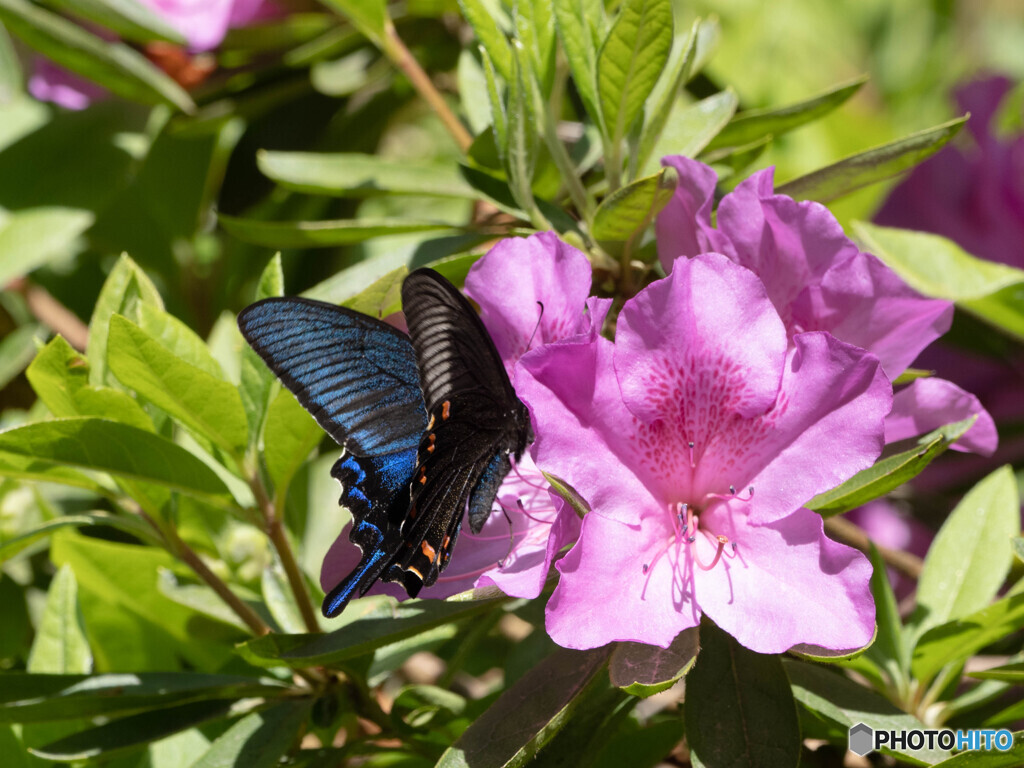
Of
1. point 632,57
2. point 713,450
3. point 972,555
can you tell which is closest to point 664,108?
point 632,57

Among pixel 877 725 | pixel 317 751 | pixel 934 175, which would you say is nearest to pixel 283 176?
pixel 317 751

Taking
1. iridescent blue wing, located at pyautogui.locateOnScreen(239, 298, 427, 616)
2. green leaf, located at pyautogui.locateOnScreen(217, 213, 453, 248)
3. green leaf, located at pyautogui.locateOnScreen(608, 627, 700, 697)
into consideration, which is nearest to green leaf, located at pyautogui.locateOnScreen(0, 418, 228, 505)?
iridescent blue wing, located at pyautogui.locateOnScreen(239, 298, 427, 616)

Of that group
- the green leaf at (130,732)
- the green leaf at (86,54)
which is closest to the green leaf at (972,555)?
the green leaf at (130,732)

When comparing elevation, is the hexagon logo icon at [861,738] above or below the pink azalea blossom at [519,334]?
below

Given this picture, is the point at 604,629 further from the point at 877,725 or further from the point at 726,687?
the point at 877,725

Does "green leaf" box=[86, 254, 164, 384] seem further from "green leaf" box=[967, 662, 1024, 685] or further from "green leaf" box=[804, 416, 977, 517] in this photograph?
"green leaf" box=[967, 662, 1024, 685]

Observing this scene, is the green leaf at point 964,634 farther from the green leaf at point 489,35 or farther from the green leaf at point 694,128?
the green leaf at point 489,35
